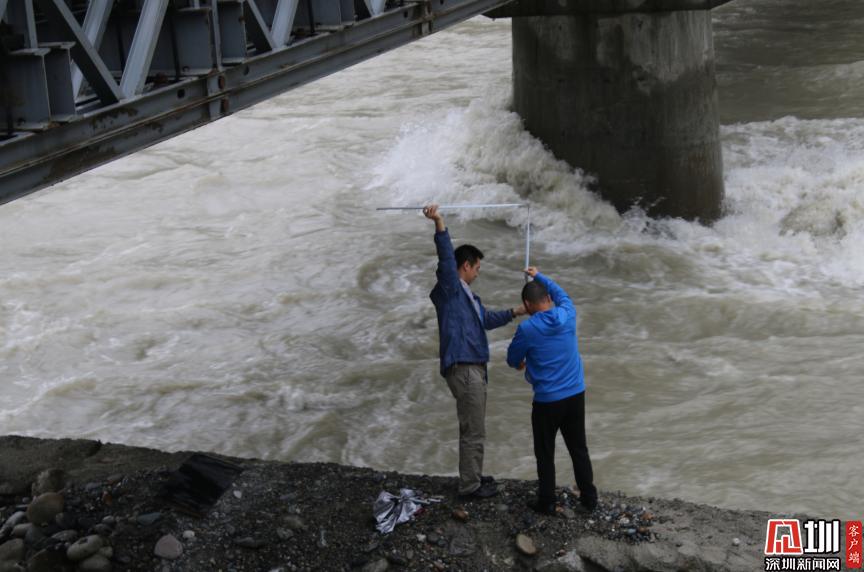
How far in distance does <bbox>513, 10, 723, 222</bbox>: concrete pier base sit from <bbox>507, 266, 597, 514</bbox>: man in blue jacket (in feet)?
26.7

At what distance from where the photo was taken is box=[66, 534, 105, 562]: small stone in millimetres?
6332

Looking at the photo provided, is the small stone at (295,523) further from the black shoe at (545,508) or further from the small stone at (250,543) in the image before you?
the black shoe at (545,508)

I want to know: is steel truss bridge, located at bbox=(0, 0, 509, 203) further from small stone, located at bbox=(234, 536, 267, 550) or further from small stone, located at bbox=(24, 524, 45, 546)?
small stone, located at bbox=(234, 536, 267, 550)

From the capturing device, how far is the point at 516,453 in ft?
29.0

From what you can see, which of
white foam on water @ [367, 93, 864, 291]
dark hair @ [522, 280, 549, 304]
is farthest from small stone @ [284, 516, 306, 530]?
white foam on water @ [367, 93, 864, 291]

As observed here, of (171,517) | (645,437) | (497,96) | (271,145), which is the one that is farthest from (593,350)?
(271,145)

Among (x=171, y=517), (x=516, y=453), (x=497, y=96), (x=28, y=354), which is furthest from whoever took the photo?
(x=497, y=96)

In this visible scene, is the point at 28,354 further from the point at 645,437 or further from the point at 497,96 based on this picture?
the point at 497,96

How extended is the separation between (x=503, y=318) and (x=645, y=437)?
9.67 ft

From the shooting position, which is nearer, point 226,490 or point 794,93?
point 226,490

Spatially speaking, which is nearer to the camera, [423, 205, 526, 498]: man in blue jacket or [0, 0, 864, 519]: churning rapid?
[423, 205, 526, 498]: man in blue jacket

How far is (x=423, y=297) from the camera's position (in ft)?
41.6

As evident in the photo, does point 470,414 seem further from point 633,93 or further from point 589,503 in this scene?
point 633,93

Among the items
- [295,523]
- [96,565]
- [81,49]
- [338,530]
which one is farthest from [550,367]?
[81,49]
